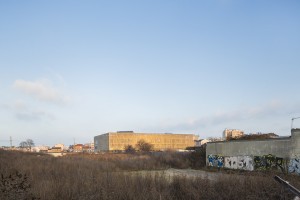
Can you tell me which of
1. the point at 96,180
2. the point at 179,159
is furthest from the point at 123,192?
the point at 179,159

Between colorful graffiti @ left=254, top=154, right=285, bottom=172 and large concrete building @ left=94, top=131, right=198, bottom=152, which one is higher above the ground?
colorful graffiti @ left=254, top=154, right=285, bottom=172

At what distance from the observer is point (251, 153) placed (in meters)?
29.4

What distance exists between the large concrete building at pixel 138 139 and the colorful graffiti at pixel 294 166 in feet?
330

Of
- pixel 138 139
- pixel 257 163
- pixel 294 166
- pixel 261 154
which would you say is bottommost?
pixel 138 139

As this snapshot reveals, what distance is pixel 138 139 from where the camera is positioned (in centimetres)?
12569

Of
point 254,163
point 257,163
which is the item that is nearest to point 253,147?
point 254,163

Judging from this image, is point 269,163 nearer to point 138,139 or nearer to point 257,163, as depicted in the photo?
point 257,163

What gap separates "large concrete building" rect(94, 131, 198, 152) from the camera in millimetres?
122312

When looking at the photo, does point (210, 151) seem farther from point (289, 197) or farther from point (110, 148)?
point (110, 148)

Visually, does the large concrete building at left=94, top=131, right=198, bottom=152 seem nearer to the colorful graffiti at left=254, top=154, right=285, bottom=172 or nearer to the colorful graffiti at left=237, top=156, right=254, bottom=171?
the colorful graffiti at left=237, top=156, right=254, bottom=171

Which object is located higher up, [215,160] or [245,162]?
[245,162]

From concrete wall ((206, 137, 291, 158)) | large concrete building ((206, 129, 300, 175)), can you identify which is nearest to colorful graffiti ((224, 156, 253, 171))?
large concrete building ((206, 129, 300, 175))

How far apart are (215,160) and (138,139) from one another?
9097 centimetres

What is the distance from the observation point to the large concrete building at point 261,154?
24484mm
